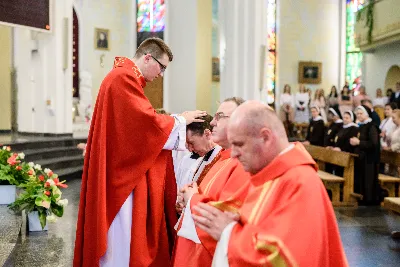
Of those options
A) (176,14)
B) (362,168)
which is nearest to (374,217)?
(362,168)

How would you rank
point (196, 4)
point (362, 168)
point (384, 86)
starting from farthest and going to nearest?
point (384, 86), point (196, 4), point (362, 168)

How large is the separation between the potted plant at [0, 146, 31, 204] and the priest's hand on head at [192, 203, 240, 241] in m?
3.75

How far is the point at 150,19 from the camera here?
19016 mm

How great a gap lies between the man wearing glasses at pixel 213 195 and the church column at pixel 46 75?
9516 mm

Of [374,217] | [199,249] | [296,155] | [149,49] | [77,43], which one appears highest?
[77,43]

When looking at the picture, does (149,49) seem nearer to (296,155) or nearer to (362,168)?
(296,155)

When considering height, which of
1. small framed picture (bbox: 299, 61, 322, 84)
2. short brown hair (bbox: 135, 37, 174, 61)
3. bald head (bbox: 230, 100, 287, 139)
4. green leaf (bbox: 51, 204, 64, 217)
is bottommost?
green leaf (bbox: 51, 204, 64, 217)

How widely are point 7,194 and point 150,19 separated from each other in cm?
1383

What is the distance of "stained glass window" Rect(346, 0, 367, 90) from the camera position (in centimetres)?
2127

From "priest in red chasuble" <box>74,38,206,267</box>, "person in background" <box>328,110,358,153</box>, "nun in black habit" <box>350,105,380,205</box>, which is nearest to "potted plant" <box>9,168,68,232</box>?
"priest in red chasuble" <box>74,38,206,267</box>

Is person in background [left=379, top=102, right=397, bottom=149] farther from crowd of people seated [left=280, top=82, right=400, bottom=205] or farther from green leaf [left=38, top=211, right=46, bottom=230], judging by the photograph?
green leaf [left=38, top=211, right=46, bottom=230]

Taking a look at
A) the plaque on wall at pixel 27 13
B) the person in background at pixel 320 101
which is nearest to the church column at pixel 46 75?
the plaque on wall at pixel 27 13

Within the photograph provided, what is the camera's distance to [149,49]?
146 inches

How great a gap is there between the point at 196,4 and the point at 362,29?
637 centimetres
